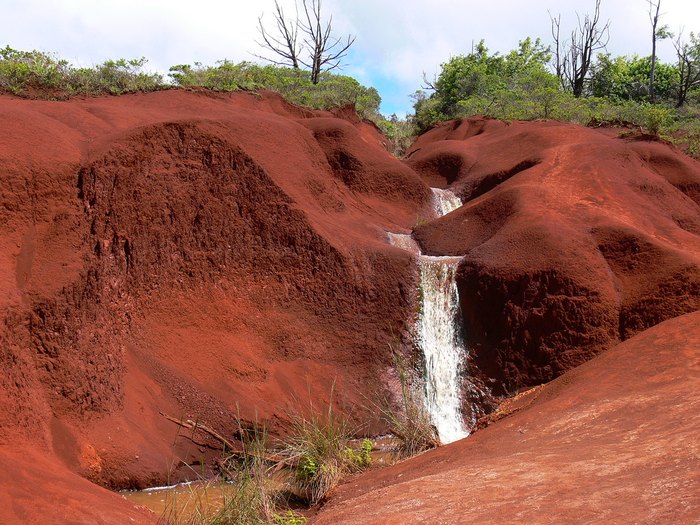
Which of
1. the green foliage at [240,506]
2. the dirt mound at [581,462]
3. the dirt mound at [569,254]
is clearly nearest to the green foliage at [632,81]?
the dirt mound at [569,254]

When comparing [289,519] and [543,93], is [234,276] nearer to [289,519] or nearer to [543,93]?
[289,519]

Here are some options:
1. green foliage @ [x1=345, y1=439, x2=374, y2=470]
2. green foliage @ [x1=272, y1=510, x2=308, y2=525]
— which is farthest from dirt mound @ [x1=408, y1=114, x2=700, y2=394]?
green foliage @ [x1=272, y1=510, x2=308, y2=525]

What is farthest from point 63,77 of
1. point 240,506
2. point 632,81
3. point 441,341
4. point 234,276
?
point 632,81

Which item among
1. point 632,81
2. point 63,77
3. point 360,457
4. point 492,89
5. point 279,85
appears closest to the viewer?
point 360,457

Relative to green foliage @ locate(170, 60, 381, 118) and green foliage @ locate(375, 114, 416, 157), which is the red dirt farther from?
green foliage @ locate(375, 114, 416, 157)

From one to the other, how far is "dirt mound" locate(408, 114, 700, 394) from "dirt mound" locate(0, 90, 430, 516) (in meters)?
1.55

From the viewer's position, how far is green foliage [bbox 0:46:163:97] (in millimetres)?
14578

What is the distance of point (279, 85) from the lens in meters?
25.3

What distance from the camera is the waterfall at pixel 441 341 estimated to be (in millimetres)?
11766

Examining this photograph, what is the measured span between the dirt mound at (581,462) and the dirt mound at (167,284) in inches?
103

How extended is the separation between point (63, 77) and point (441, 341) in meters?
10.0

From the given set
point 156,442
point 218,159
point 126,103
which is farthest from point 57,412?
point 126,103

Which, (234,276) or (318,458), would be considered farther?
(234,276)

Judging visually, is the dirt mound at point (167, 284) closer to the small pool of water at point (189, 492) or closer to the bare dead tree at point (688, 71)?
the small pool of water at point (189, 492)
